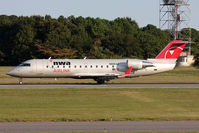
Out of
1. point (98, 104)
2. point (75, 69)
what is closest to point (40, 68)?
point (75, 69)

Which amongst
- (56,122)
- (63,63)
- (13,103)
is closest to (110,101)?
(13,103)

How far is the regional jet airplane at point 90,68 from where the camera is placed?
42.2 metres

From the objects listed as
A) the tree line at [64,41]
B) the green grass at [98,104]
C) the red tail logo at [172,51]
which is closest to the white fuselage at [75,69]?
the red tail logo at [172,51]

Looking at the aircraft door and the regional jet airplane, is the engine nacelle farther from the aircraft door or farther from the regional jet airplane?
the aircraft door

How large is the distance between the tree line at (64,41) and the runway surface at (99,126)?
6297 centimetres

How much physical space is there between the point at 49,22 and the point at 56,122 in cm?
8251

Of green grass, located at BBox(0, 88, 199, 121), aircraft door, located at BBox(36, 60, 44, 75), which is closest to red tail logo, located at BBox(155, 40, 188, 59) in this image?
green grass, located at BBox(0, 88, 199, 121)

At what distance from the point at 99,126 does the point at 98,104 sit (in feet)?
30.1

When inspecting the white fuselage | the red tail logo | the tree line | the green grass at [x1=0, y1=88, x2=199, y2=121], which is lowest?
the green grass at [x1=0, y1=88, x2=199, y2=121]

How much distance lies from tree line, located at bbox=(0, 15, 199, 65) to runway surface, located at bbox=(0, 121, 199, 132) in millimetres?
62971

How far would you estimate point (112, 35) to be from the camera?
10181 centimetres

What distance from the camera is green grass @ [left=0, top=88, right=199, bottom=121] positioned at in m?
20.5

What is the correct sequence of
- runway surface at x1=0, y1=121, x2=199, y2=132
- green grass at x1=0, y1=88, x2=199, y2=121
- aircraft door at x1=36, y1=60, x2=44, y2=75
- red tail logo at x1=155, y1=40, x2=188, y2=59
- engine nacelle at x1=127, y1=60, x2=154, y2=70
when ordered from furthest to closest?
1. red tail logo at x1=155, y1=40, x2=188, y2=59
2. engine nacelle at x1=127, y1=60, x2=154, y2=70
3. aircraft door at x1=36, y1=60, x2=44, y2=75
4. green grass at x1=0, y1=88, x2=199, y2=121
5. runway surface at x1=0, y1=121, x2=199, y2=132

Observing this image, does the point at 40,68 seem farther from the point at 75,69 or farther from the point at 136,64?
the point at 136,64
